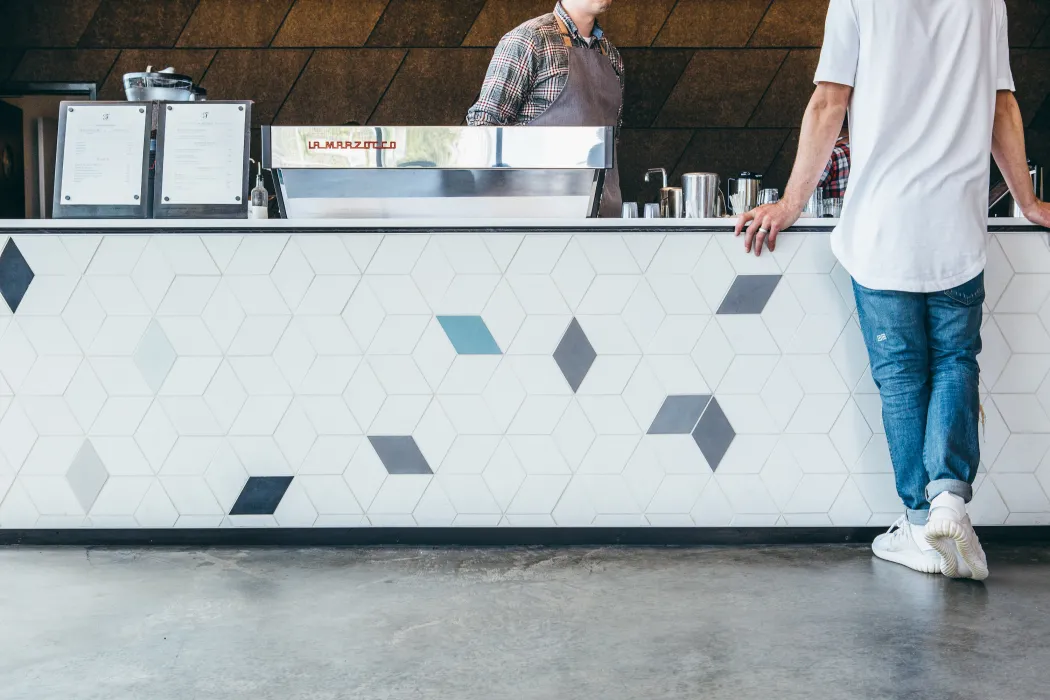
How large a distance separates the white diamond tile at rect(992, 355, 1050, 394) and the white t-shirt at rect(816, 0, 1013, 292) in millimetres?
372

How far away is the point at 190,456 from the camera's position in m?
2.43

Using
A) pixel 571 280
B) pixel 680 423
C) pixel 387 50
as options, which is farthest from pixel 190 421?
pixel 387 50

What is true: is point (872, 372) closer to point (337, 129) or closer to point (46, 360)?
point (337, 129)

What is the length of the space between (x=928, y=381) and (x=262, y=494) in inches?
62.9

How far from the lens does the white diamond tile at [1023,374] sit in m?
2.42

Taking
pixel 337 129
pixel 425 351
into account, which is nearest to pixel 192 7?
pixel 337 129

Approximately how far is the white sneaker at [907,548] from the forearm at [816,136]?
79 centimetres

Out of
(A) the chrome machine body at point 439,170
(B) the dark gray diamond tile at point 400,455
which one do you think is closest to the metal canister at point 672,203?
(A) the chrome machine body at point 439,170

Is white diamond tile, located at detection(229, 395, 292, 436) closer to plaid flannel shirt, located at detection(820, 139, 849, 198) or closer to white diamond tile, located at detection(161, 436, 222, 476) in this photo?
white diamond tile, located at detection(161, 436, 222, 476)

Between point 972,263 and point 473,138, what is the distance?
123 cm

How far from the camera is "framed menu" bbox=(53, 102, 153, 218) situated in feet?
8.32

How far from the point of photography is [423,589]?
6.86ft

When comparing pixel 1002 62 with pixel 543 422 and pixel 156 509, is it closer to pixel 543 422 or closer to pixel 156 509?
pixel 543 422

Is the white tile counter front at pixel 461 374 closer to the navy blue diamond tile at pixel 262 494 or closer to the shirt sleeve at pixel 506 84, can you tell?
the navy blue diamond tile at pixel 262 494
